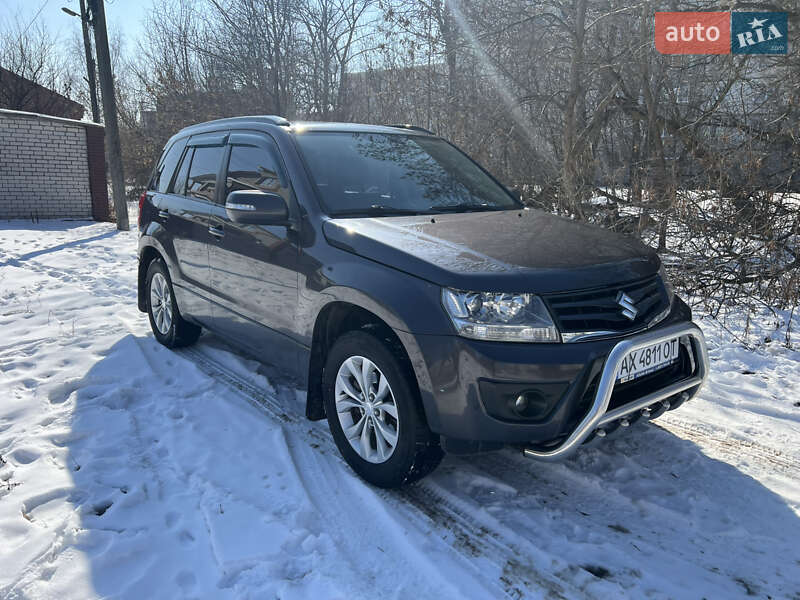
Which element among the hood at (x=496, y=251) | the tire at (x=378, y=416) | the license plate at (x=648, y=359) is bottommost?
the tire at (x=378, y=416)

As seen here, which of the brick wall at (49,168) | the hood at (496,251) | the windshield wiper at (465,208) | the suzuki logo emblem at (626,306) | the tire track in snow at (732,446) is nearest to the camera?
the hood at (496,251)

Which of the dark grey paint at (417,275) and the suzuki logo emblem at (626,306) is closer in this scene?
the dark grey paint at (417,275)

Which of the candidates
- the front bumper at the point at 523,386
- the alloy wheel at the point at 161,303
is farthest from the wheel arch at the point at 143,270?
the front bumper at the point at 523,386

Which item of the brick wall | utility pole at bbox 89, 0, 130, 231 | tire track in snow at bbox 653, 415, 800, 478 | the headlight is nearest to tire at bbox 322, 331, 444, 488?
the headlight

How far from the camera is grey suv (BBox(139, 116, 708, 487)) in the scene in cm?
249

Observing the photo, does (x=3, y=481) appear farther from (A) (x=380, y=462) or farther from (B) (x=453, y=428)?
(B) (x=453, y=428)

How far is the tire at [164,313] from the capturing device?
507 cm

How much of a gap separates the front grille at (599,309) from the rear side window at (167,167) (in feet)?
12.4

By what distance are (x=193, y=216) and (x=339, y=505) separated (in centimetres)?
267

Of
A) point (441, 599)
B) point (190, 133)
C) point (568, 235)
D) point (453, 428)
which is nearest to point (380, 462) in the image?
point (453, 428)

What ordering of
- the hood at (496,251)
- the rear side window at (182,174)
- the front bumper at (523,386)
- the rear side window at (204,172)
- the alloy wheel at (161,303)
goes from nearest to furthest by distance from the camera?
the front bumper at (523,386), the hood at (496,251), the rear side window at (204,172), the rear side window at (182,174), the alloy wheel at (161,303)

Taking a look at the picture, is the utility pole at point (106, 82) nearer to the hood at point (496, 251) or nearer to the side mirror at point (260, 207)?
the side mirror at point (260, 207)

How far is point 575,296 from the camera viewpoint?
101 inches

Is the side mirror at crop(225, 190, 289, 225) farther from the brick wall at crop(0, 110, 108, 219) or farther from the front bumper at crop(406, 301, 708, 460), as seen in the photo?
the brick wall at crop(0, 110, 108, 219)
